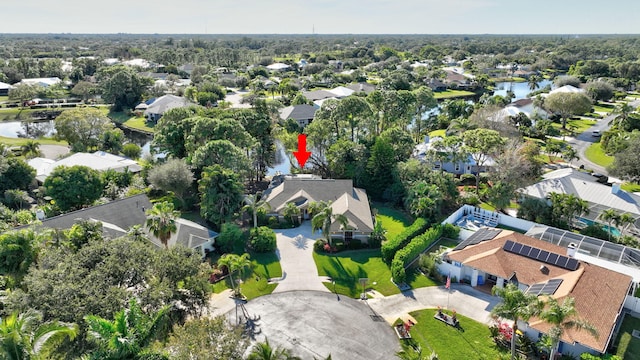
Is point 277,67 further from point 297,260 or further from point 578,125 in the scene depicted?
point 297,260

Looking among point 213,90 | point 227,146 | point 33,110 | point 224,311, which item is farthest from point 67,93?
point 224,311

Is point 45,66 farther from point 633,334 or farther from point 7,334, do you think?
point 633,334

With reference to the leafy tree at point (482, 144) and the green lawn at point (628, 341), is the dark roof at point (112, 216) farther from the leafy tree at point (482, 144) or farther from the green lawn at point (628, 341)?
the green lawn at point (628, 341)

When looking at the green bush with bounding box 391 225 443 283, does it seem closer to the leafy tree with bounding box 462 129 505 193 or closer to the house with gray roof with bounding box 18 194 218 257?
the leafy tree with bounding box 462 129 505 193

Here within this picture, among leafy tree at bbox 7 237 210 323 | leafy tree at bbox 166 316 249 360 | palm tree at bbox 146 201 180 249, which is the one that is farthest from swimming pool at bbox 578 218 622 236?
palm tree at bbox 146 201 180 249

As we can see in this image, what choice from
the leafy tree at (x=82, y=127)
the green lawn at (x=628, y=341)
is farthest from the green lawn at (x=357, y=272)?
the leafy tree at (x=82, y=127)
